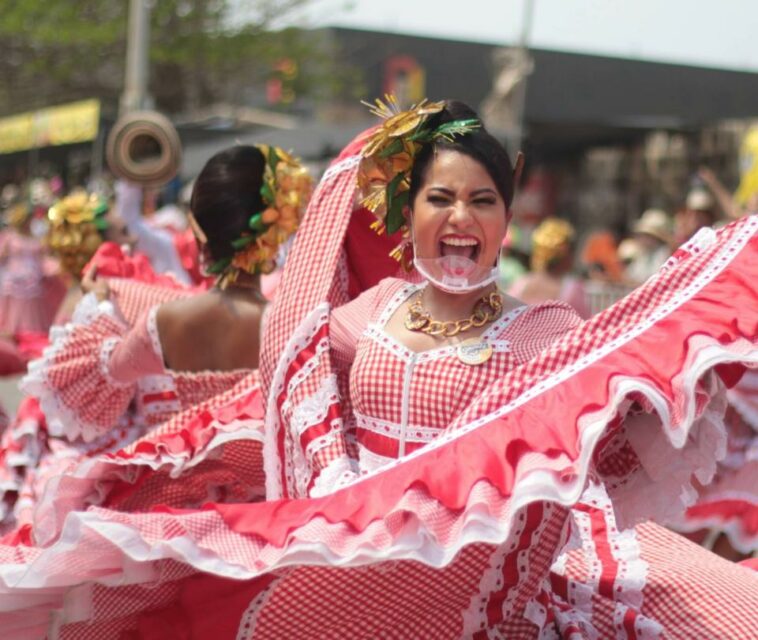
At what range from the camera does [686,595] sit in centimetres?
352

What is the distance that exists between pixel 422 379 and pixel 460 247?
317mm

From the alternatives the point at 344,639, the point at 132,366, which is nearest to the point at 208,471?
the point at 132,366

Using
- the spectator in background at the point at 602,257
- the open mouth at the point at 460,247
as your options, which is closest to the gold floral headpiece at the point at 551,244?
the spectator in background at the point at 602,257

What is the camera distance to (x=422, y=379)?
10.9 feet

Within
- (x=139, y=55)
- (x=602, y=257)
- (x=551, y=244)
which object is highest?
(x=139, y=55)

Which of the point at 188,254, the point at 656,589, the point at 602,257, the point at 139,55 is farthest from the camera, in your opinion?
the point at 602,257

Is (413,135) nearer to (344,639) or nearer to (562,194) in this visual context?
(344,639)

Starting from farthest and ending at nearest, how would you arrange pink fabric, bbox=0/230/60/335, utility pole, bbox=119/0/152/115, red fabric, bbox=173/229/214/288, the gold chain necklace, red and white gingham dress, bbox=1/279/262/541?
utility pole, bbox=119/0/152/115 → pink fabric, bbox=0/230/60/335 → red fabric, bbox=173/229/214/288 → red and white gingham dress, bbox=1/279/262/541 → the gold chain necklace

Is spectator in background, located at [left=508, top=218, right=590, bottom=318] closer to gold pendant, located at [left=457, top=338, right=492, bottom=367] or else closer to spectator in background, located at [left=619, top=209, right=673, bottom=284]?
spectator in background, located at [left=619, top=209, right=673, bottom=284]

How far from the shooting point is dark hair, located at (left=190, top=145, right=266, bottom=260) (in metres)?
4.84

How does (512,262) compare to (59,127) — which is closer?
(512,262)

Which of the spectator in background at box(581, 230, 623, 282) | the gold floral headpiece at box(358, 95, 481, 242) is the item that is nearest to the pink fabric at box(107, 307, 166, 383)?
the gold floral headpiece at box(358, 95, 481, 242)

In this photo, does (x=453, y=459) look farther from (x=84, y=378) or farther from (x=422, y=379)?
(x=84, y=378)

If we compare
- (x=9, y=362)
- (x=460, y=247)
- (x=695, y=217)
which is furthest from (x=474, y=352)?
(x=695, y=217)
